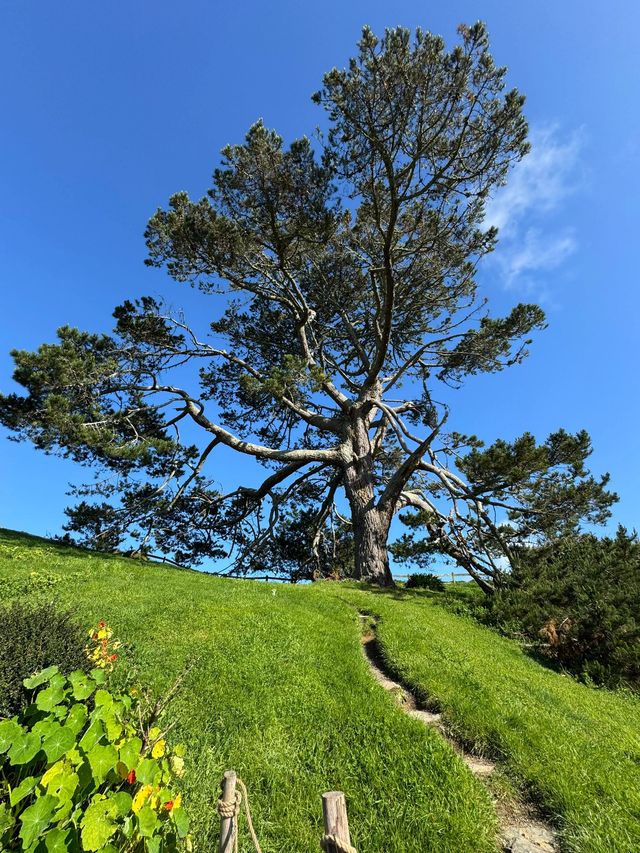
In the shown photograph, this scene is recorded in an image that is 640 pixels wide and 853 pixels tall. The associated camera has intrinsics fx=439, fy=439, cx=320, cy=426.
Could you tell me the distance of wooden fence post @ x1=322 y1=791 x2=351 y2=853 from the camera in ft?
6.37

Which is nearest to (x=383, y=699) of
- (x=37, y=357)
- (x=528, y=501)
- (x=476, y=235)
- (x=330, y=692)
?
(x=330, y=692)

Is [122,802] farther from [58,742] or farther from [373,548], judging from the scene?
[373,548]

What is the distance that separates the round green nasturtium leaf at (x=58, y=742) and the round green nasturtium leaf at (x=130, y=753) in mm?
285

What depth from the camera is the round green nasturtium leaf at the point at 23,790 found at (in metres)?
2.12

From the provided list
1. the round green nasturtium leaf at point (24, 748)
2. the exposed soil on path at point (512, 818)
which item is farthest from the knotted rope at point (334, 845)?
the exposed soil on path at point (512, 818)

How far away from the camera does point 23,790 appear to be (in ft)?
7.16

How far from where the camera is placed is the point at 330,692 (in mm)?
5277

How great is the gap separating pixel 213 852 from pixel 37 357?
440 inches

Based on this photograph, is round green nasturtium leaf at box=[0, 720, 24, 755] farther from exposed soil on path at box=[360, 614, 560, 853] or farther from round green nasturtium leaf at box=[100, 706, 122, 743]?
exposed soil on path at box=[360, 614, 560, 853]

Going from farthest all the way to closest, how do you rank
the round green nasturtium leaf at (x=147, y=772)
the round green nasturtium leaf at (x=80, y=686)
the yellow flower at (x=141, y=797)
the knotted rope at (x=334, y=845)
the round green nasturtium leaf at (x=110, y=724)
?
the round green nasturtium leaf at (x=80, y=686) → the round green nasturtium leaf at (x=110, y=724) → the round green nasturtium leaf at (x=147, y=772) → the yellow flower at (x=141, y=797) → the knotted rope at (x=334, y=845)

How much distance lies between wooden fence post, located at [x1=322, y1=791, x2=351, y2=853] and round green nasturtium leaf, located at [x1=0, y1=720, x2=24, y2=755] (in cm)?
173

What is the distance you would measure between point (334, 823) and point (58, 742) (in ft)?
5.07

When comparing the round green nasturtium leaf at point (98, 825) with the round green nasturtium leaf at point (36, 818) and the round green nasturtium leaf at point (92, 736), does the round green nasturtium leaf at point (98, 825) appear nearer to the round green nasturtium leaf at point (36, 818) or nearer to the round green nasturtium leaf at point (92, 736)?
the round green nasturtium leaf at point (36, 818)

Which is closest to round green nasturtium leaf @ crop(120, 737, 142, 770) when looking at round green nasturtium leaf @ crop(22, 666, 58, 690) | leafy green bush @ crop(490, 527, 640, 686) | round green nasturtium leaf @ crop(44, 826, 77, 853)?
round green nasturtium leaf @ crop(44, 826, 77, 853)
